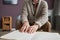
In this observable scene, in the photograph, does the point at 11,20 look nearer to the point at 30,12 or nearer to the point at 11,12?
the point at 11,12

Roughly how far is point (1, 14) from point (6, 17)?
398 millimetres

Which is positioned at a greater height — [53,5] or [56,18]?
[53,5]

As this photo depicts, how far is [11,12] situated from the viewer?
17.6 ft

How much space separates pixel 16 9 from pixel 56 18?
5.06 ft

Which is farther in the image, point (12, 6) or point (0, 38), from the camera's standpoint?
point (12, 6)

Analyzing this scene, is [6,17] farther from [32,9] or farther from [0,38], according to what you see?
[0,38]

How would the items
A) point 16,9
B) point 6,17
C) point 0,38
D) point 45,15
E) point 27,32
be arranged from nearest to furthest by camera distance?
→ point 0,38
point 27,32
point 45,15
point 6,17
point 16,9

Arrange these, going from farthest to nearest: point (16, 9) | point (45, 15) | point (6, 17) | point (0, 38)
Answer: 1. point (16, 9)
2. point (6, 17)
3. point (45, 15)
4. point (0, 38)

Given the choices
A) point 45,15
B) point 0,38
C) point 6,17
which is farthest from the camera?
point 6,17

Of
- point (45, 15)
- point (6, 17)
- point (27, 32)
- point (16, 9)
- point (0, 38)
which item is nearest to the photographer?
point (0, 38)

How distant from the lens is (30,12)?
4.55 feet

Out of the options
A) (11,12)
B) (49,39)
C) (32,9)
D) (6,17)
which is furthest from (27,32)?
(11,12)

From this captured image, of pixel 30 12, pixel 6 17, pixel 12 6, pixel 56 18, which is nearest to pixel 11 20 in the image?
pixel 6 17

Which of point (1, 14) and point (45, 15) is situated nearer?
point (45, 15)
